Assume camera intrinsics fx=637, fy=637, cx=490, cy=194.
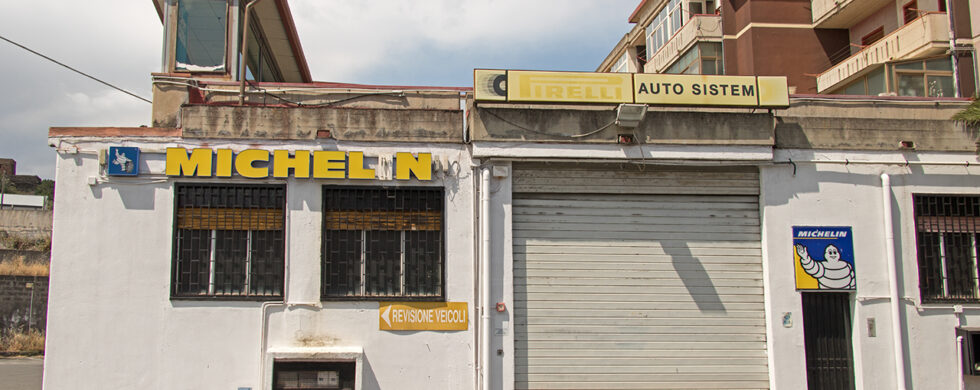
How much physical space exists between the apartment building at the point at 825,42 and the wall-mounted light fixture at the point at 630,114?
12.6 meters

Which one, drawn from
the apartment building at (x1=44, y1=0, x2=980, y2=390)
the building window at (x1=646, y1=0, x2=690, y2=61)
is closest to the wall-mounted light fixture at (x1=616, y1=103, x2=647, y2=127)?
the apartment building at (x1=44, y1=0, x2=980, y2=390)

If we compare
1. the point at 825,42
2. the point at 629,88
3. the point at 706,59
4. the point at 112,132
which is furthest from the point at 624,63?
the point at 112,132

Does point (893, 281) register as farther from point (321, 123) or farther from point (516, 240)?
point (321, 123)

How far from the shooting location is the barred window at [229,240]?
9398 millimetres

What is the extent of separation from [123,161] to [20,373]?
10.0 metres

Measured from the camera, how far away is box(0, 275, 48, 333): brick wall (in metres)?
20.7

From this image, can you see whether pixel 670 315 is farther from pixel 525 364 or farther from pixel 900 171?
pixel 900 171

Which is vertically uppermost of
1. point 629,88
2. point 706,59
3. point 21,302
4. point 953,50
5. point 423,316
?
point 706,59

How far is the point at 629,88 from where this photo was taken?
980cm

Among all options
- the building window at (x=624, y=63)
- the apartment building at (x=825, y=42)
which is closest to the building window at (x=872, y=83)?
the apartment building at (x=825, y=42)

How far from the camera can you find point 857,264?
33.1 feet

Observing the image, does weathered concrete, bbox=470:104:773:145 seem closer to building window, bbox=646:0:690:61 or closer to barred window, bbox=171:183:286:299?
barred window, bbox=171:183:286:299

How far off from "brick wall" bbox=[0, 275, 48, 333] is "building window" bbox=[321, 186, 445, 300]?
1681 cm

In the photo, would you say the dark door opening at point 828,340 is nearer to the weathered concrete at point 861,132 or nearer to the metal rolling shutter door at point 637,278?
the metal rolling shutter door at point 637,278
